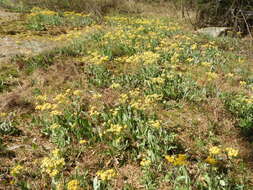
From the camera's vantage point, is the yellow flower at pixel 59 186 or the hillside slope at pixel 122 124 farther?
the hillside slope at pixel 122 124

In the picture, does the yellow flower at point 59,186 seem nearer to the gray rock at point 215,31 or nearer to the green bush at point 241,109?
the green bush at point 241,109

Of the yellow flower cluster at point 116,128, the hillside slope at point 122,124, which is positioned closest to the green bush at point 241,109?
the hillside slope at point 122,124

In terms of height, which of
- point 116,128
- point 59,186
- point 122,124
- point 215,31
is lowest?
point 59,186

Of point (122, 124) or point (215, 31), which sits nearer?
point (122, 124)

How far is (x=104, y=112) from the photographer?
4.79m

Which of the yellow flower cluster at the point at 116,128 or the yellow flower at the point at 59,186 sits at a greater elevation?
the yellow flower cluster at the point at 116,128

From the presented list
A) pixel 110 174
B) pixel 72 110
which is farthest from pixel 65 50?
pixel 110 174

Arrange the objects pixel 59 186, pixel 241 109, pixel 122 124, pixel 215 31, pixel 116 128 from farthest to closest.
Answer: pixel 215 31
pixel 241 109
pixel 122 124
pixel 116 128
pixel 59 186

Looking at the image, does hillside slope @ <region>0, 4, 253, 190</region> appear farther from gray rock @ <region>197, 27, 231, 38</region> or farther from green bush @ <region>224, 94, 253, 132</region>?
gray rock @ <region>197, 27, 231, 38</region>

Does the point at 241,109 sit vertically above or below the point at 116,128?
below

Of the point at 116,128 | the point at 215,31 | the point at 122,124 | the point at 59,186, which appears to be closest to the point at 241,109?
the point at 122,124

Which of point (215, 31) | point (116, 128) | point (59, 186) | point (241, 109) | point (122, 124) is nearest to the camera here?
point (59, 186)

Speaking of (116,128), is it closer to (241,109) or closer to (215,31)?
(241,109)

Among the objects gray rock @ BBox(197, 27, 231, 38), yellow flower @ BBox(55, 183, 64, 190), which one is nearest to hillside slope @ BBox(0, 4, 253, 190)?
yellow flower @ BBox(55, 183, 64, 190)
